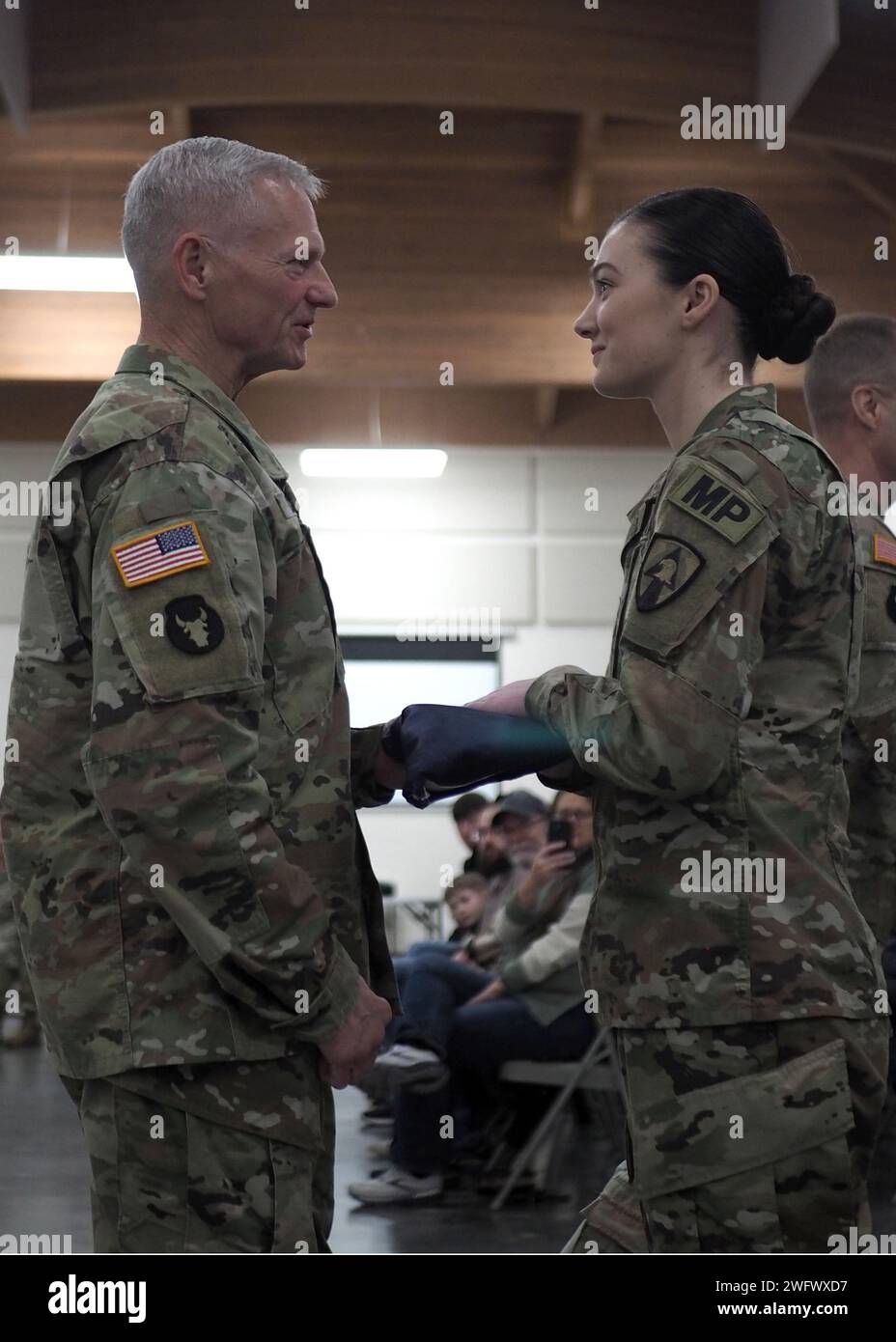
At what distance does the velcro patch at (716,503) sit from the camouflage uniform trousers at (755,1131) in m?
0.51

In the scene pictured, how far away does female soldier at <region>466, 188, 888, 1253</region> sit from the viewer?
58.2 inches

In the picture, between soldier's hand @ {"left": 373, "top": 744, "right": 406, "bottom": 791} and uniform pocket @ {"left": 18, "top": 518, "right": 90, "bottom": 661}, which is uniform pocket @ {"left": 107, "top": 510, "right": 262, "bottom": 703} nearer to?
uniform pocket @ {"left": 18, "top": 518, "right": 90, "bottom": 661}

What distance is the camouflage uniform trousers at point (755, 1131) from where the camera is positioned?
1.47 m

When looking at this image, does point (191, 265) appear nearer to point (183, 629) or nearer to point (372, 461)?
point (183, 629)

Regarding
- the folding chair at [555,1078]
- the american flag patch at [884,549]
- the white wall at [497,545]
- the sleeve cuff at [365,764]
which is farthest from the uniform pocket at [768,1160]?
the white wall at [497,545]

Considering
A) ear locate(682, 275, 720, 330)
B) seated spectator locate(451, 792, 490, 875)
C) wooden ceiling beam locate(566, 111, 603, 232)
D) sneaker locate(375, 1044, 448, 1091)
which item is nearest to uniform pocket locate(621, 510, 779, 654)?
ear locate(682, 275, 720, 330)

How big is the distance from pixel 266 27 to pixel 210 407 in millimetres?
5822

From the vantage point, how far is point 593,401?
10.4 meters

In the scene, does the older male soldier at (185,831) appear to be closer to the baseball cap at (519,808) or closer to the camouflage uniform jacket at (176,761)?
the camouflage uniform jacket at (176,761)

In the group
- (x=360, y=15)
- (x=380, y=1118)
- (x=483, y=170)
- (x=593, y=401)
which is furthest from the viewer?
(x=593, y=401)

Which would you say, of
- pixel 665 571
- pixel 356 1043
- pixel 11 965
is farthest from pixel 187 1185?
pixel 11 965

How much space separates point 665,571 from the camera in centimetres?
152

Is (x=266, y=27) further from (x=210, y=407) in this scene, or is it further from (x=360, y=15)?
(x=210, y=407)
